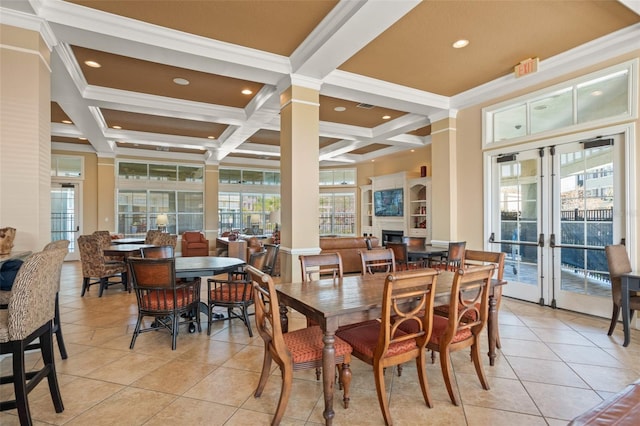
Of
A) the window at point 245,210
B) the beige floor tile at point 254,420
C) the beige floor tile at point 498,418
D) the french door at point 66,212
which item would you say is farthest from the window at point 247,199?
the beige floor tile at point 498,418

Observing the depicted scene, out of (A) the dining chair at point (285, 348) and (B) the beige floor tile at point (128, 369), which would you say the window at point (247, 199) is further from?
(A) the dining chair at point (285, 348)

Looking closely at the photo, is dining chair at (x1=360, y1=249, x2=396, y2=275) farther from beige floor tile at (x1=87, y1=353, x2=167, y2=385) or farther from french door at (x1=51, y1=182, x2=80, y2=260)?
french door at (x1=51, y1=182, x2=80, y2=260)

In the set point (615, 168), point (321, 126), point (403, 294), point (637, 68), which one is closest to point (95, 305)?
point (403, 294)

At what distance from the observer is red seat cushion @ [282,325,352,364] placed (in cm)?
200

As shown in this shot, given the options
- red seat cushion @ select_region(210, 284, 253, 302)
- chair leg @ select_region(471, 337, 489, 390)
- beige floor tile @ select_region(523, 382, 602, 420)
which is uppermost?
red seat cushion @ select_region(210, 284, 253, 302)

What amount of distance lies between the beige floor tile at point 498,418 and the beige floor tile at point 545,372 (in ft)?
1.86

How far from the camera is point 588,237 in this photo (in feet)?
13.4

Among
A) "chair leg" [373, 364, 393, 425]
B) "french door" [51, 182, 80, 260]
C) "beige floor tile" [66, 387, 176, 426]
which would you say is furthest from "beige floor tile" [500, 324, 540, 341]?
"french door" [51, 182, 80, 260]

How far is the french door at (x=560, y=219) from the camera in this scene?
395 cm

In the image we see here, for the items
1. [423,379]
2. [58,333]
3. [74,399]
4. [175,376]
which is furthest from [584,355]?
[58,333]

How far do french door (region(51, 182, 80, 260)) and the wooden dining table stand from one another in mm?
9279

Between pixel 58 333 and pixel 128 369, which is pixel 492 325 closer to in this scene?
pixel 128 369

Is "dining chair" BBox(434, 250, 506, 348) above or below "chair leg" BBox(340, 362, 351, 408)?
above

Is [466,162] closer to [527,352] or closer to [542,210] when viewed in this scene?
[542,210]
